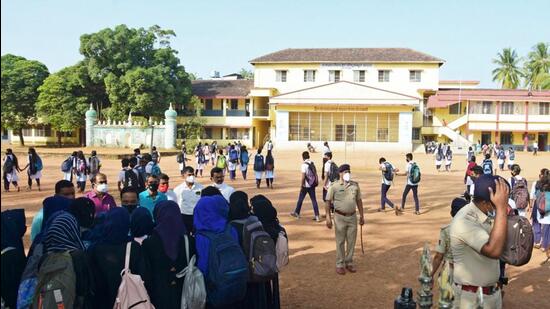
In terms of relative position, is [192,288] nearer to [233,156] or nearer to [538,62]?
[233,156]

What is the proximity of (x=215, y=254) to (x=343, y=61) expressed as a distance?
138ft

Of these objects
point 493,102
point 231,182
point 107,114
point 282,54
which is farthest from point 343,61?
point 231,182

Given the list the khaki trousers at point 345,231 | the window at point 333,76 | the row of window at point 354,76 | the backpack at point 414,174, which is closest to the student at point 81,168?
the backpack at point 414,174

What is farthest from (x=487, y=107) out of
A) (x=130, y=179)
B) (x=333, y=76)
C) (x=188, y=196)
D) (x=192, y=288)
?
(x=192, y=288)

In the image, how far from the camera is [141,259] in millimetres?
3559

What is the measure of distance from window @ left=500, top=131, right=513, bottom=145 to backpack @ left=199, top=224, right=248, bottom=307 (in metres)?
44.1

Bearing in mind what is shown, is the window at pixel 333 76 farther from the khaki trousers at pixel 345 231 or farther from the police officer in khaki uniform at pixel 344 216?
the khaki trousers at pixel 345 231

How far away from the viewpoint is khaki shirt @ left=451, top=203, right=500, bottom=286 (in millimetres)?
3083

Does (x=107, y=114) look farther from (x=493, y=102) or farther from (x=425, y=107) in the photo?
(x=493, y=102)

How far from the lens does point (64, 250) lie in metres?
3.29

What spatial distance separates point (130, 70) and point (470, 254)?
38.0 meters

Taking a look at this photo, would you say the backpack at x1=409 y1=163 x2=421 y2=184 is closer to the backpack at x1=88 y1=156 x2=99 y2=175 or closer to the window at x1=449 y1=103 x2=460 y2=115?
the backpack at x1=88 y1=156 x2=99 y2=175

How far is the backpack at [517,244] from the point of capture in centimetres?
304

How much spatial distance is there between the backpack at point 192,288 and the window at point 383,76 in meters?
42.6
